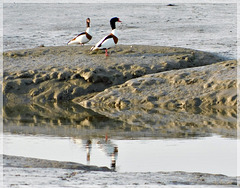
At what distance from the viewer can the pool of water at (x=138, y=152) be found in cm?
741

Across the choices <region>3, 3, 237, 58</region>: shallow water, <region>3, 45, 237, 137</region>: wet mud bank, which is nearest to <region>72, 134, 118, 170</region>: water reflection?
<region>3, 45, 237, 137</region>: wet mud bank

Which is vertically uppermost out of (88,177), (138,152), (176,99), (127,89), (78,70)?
(78,70)

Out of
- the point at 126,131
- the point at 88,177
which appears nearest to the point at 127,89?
the point at 126,131

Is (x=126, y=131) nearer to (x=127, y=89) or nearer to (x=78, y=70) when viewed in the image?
(x=127, y=89)

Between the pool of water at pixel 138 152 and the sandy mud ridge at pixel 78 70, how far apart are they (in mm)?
4052

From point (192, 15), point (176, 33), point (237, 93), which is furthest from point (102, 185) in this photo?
point (192, 15)

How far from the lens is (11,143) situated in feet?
29.5

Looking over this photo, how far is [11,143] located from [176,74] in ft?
16.3

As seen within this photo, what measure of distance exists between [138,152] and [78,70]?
232 inches

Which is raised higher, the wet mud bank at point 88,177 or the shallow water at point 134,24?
the shallow water at point 134,24

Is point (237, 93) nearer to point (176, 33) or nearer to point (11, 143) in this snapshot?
point (11, 143)

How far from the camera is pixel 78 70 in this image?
13.9 metres

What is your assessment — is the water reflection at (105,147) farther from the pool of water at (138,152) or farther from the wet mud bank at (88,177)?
the wet mud bank at (88,177)

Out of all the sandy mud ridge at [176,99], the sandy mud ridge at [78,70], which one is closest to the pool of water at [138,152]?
the sandy mud ridge at [176,99]
